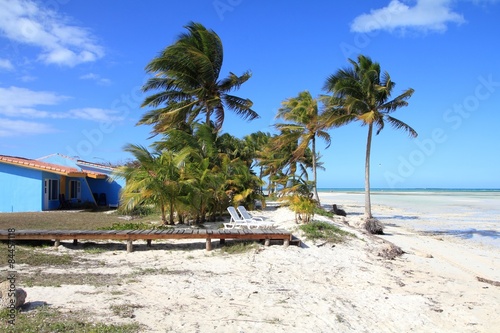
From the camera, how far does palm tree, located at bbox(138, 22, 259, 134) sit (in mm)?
17641

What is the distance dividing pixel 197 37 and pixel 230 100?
3.28m

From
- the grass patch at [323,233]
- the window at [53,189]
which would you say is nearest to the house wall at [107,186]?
the window at [53,189]

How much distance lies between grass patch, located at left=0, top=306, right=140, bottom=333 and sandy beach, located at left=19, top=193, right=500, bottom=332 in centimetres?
18

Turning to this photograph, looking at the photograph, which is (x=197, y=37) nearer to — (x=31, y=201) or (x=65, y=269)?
(x=31, y=201)

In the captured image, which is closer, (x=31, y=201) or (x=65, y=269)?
(x=65, y=269)

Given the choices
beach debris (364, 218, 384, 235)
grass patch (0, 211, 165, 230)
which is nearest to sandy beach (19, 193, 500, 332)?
grass patch (0, 211, 165, 230)

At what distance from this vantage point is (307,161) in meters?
31.1

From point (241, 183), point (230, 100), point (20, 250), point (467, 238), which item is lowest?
point (467, 238)

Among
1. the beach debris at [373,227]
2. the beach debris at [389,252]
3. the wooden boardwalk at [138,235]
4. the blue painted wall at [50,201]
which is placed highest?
the blue painted wall at [50,201]

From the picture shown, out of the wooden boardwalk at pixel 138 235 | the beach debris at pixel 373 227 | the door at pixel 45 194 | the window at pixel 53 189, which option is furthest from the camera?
the window at pixel 53 189

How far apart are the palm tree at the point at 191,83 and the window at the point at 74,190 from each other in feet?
16.9

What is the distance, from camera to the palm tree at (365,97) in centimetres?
1773

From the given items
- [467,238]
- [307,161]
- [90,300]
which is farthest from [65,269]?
[307,161]

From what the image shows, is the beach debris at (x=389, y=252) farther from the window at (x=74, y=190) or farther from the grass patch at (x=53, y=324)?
the window at (x=74, y=190)
